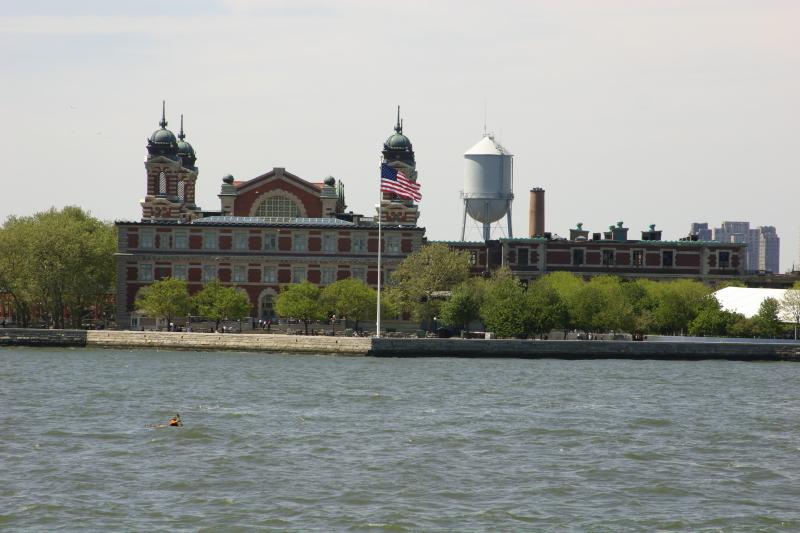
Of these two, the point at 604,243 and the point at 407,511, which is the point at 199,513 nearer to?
the point at 407,511

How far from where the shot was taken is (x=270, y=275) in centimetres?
12875

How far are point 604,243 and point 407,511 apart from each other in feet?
339

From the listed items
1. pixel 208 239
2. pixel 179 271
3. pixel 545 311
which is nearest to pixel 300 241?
pixel 208 239

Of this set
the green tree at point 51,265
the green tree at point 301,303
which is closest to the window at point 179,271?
the green tree at point 51,265

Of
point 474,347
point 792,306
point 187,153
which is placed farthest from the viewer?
point 187,153

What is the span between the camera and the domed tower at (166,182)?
13375 cm

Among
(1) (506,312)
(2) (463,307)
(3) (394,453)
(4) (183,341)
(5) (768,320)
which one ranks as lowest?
(3) (394,453)

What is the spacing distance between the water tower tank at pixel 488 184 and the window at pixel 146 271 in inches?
1445

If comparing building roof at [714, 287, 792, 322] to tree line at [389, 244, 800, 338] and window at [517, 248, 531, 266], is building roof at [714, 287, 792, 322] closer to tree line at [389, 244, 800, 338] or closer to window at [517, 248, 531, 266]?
tree line at [389, 244, 800, 338]

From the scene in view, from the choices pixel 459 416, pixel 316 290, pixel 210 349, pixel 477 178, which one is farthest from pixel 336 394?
pixel 477 178

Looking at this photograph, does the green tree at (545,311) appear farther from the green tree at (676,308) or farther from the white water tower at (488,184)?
the white water tower at (488,184)

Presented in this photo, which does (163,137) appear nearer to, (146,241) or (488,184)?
(146,241)

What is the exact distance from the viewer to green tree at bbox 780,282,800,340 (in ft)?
365

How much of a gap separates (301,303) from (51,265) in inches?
769
